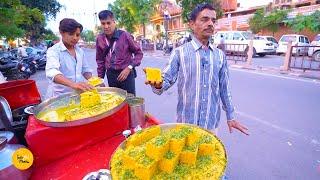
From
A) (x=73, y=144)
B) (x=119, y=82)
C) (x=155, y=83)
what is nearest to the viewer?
(x=73, y=144)

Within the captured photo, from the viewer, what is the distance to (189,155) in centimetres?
145

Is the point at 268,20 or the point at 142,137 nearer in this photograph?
the point at 142,137

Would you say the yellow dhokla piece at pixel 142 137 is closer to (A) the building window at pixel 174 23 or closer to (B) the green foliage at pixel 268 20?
(B) the green foliage at pixel 268 20

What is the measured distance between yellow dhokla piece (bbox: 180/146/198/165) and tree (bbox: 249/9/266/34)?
95.0 feet

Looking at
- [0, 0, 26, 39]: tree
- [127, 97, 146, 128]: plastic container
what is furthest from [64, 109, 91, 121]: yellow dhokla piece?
[0, 0, 26, 39]: tree

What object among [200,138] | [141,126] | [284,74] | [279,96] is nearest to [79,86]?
[141,126]

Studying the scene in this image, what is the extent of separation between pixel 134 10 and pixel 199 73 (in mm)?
34501

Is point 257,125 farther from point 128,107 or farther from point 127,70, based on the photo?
point 128,107

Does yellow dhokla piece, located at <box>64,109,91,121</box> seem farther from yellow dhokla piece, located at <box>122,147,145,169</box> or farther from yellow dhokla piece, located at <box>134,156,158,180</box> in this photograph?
yellow dhokla piece, located at <box>134,156,158,180</box>

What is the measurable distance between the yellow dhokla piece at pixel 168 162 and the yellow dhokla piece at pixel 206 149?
177 millimetres

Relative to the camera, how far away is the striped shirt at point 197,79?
2.31m

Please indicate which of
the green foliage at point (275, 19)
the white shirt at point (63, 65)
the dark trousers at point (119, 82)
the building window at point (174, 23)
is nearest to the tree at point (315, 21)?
the green foliage at point (275, 19)

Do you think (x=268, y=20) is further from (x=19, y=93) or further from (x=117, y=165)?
(x=117, y=165)

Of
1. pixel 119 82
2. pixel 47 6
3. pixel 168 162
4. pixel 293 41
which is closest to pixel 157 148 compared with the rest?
pixel 168 162
